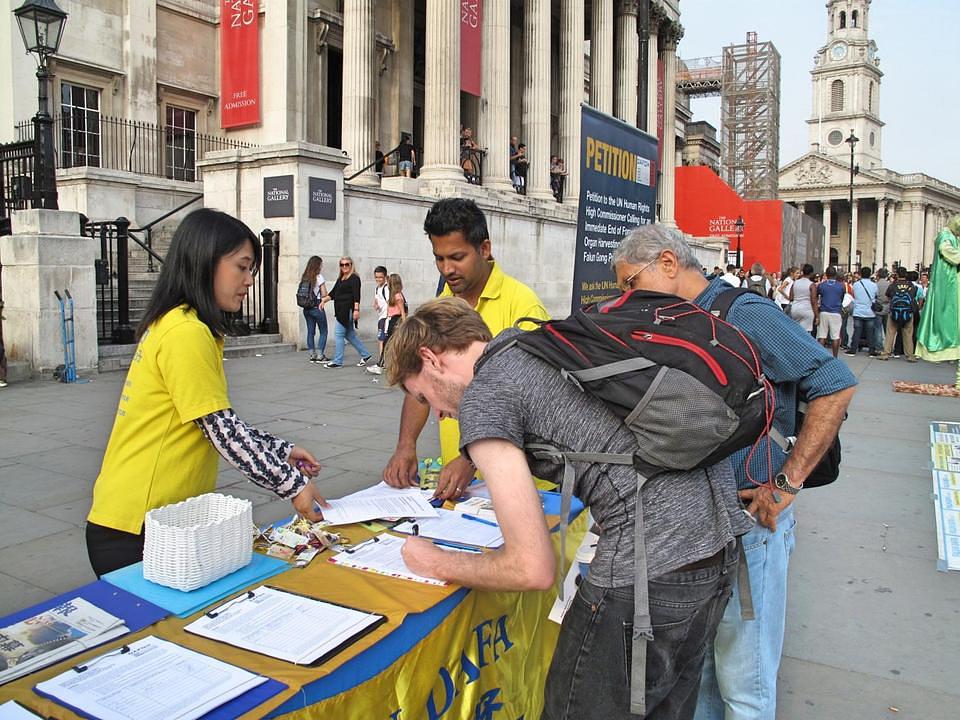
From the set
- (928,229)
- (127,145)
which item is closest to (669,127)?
(127,145)

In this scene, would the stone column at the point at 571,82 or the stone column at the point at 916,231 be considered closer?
the stone column at the point at 571,82

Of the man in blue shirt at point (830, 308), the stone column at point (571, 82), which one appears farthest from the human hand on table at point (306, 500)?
the stone column at point (571, 82)

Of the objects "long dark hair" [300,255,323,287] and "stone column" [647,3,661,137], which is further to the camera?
"stone column" [647,3,661,137]

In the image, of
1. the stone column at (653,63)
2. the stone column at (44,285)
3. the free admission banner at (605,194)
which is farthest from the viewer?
the stone column at (653,63)

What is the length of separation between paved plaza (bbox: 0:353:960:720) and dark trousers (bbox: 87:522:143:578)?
1880mm

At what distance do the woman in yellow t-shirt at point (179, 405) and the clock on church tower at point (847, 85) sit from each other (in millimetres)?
136186

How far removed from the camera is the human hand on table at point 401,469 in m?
3.49

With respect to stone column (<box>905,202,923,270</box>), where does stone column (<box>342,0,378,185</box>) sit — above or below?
below

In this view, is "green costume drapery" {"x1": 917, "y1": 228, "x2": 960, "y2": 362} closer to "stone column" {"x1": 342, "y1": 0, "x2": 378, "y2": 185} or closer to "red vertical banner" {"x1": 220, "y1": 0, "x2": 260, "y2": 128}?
"stone column" {"x1": 342, "y1": 0, "x2": 378, "y2": 185}

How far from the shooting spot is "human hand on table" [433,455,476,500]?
325 cm

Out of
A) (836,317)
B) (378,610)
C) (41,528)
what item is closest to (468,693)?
(378,610)

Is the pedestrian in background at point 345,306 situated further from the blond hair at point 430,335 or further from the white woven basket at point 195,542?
the blond hair at point 430,335

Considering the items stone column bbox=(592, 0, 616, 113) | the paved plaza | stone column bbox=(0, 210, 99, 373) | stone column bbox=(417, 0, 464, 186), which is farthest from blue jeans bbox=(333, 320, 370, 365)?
stone column bbox=(592, 0, 616, 113)

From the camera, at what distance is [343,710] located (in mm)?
1941
